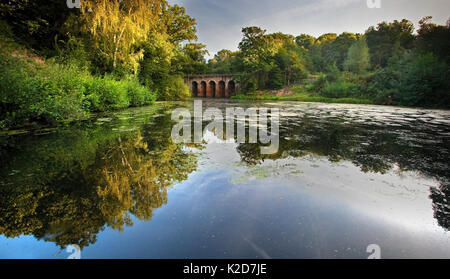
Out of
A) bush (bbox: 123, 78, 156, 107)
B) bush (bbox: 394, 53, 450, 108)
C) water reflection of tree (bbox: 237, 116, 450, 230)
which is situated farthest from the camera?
bush (bbox: 394, 53, 450, 108)

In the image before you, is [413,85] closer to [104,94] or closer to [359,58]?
[359,58]

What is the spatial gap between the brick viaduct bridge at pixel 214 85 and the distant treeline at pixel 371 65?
473cm

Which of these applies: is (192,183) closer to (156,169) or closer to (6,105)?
(156,169)

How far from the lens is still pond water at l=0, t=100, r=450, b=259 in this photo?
1.89 m

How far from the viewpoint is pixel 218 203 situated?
Answer: 264cm

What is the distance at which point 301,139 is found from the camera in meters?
6.42

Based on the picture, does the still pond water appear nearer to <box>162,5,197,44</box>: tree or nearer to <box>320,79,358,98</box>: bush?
<box>162,5,197,44</box>: tree

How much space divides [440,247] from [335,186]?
1318 millimetres

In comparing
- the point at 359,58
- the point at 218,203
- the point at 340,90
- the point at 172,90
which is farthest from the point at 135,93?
the point at 359,58

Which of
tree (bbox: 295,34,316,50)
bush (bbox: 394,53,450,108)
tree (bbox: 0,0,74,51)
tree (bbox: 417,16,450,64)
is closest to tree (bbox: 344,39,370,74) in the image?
tree (bbox: 417,16,450,64)

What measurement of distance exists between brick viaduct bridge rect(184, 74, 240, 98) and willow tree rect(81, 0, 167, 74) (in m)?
40.0
